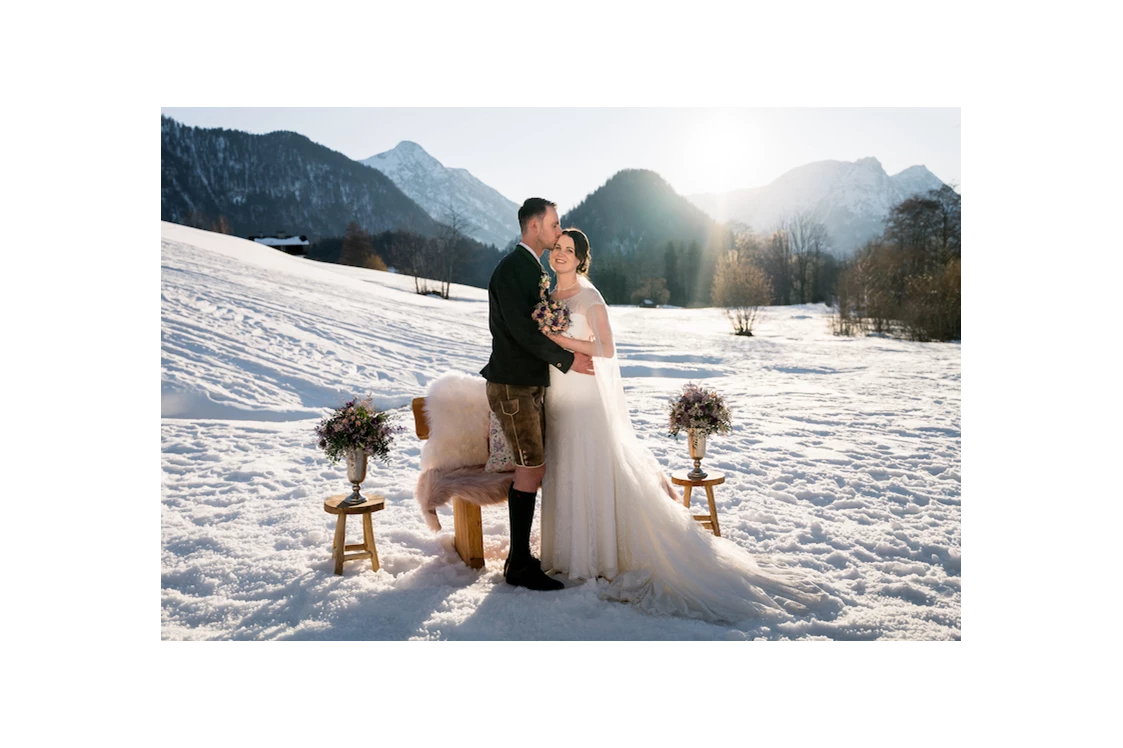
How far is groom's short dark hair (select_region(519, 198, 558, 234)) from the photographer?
3.58 meters

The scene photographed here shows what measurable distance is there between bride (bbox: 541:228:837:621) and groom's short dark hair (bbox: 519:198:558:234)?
6.9 inches

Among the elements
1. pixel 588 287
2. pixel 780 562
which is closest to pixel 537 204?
pixel 588 287

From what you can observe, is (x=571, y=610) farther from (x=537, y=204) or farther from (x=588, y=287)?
(x=537, y=204)

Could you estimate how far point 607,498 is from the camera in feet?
11.8

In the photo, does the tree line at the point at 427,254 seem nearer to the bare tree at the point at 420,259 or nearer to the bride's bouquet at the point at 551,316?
the bare tree at the point at 420,259

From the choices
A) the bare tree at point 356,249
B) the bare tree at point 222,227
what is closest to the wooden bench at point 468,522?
the bare tree at point 222,227

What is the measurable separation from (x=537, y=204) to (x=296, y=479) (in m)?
3.89

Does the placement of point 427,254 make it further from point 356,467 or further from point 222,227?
point 356,467

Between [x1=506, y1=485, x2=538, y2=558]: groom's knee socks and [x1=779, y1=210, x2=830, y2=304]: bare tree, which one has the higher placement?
[x1=779, y1=210, x2=830, y2=304]: bare tree

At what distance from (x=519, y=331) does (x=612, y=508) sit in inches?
41.9

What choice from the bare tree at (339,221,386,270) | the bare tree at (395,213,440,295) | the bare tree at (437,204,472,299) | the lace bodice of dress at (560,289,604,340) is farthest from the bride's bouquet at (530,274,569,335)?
the bare tree at (339,221,386,270)

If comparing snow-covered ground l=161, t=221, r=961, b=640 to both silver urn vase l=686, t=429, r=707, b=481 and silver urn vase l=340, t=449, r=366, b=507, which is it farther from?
silver urn vase l=686, t=429, r=707, b=481

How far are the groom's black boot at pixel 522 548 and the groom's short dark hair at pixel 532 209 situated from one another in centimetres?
145
